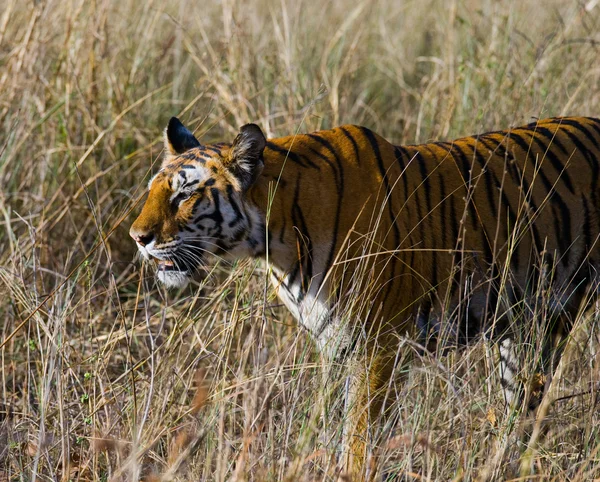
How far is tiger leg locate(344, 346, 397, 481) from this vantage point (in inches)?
97.2

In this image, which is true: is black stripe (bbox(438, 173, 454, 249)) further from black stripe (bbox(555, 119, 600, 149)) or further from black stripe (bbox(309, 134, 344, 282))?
black stripe (bbox(555, 119, 600, 149))

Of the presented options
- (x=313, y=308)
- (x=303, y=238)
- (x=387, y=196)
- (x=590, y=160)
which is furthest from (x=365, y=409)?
(x=590, y=160)

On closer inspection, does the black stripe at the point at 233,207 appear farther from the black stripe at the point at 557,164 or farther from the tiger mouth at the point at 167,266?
the black stripe at the point at 557,164

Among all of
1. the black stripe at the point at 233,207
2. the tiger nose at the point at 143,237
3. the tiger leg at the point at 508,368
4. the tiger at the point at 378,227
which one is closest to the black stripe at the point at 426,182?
the tiger at the point at 378,227

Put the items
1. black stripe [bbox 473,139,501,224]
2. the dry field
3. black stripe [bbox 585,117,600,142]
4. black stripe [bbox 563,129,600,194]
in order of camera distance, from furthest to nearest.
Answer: black stripe [bbox 585,117,600,142] → black stripe [bbox 563,129,600,194] → black stripe [bbox 473,139,501,224] → the dry field

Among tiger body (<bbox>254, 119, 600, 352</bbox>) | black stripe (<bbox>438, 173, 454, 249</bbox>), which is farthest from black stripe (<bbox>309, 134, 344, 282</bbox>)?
black stripe (<bbox>438, 173, 454, 249</bbox>)

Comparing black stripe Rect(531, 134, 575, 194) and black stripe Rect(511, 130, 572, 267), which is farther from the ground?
black stripe Rect(531, 134, 575, 194)

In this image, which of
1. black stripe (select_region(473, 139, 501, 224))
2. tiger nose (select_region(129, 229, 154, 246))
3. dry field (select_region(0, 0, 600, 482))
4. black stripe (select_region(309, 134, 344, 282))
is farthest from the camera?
black stripe (select_region(473, 139, 501, 224))

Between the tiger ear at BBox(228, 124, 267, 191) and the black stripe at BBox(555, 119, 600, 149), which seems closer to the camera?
the tiger ear at BBox(228, 124, 267, 191)

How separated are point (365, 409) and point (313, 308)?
356 millimetres

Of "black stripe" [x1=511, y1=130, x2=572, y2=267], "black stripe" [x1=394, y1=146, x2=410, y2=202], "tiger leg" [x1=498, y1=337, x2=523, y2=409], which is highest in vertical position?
"black stripe" [x1=394, y1=146, x2=410, y2=202]

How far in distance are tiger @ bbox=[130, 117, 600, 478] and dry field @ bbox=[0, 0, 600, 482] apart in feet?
0.41

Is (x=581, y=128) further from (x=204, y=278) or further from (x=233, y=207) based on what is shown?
(x=204, y=278)

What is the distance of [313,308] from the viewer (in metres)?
2.90
